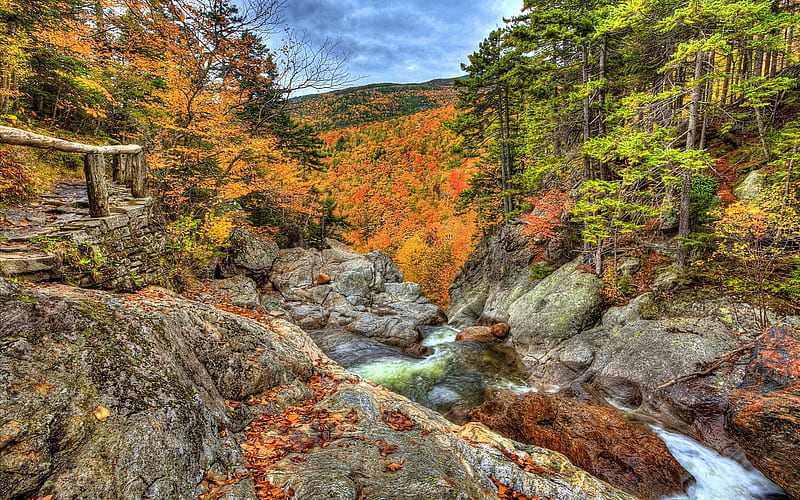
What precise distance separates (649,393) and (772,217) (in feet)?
15.0

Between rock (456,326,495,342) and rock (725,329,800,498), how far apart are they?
8.65 meters

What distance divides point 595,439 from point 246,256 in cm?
1726

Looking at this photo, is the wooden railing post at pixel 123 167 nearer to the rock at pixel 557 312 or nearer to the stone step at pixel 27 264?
the stone step at pixel 27 264

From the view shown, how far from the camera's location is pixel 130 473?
2234mm

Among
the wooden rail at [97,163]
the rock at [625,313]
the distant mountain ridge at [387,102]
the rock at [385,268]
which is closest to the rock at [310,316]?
the rock at [385,268]

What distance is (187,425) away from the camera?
9.33 ft

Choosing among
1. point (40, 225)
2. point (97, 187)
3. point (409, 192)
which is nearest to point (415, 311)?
point (97, 187)

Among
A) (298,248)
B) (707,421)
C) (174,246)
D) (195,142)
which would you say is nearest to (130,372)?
(174,246)

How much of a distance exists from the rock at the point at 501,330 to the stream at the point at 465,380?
2.16 ft

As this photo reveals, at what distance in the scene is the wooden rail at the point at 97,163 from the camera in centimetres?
445

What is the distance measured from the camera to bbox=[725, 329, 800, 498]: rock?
4.73 metres

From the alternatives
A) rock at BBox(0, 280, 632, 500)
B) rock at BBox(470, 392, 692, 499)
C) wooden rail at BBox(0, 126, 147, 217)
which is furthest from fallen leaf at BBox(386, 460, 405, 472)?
wooden rail at BBox(0, 126, 147, 217)

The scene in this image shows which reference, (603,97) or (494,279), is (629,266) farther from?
(494,279)

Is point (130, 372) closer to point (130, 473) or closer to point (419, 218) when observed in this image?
point (130, 473)
